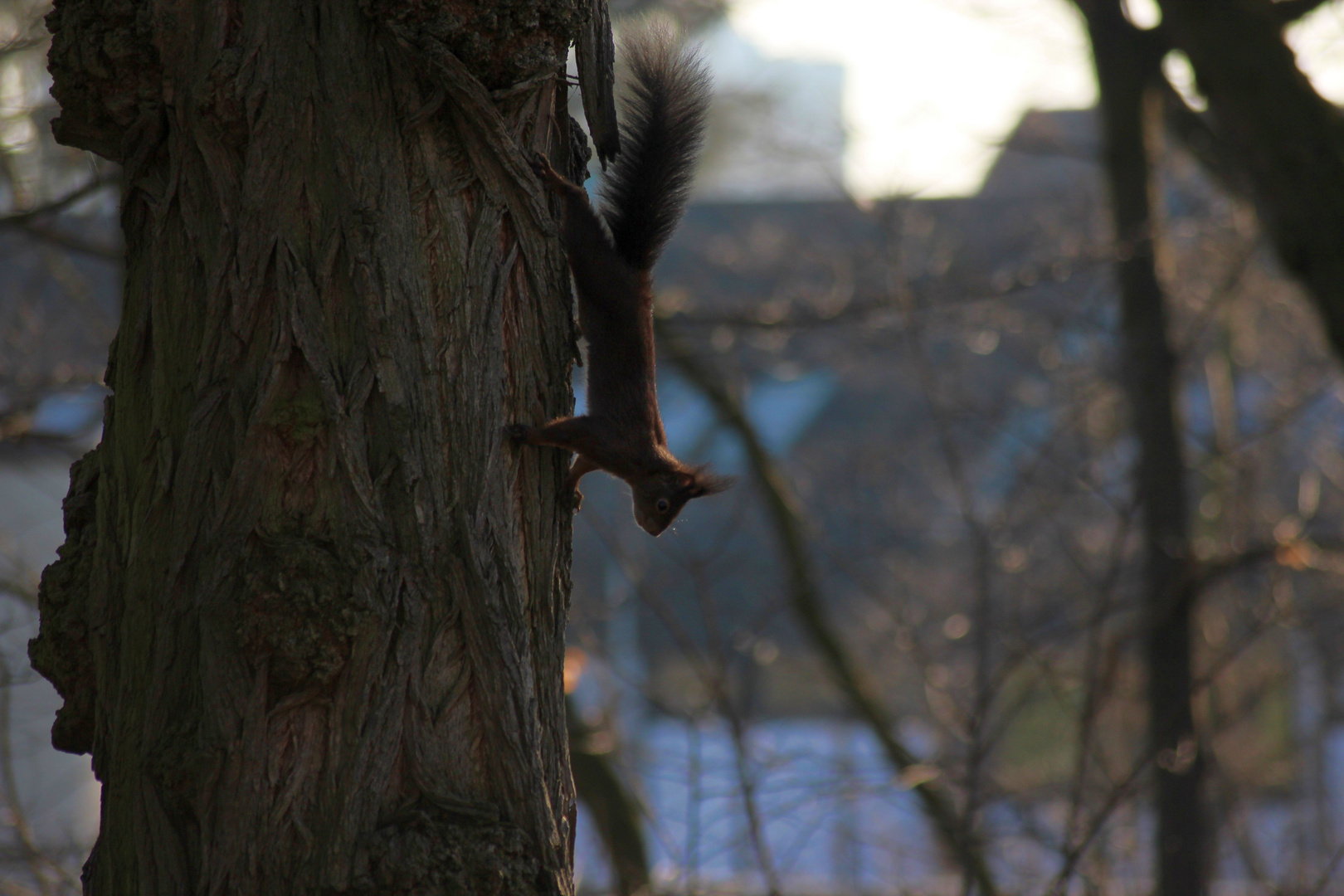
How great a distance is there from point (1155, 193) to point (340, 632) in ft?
22.9

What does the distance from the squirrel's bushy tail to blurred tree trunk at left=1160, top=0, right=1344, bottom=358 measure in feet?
9.94

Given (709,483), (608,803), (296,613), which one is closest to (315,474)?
(296,613)

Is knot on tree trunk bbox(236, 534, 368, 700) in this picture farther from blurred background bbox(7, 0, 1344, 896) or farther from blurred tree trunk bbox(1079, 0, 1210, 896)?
blurred tree trunk bbox(1079, 0, 1210, 896)

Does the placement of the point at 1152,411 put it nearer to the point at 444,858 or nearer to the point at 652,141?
the point at 652,141

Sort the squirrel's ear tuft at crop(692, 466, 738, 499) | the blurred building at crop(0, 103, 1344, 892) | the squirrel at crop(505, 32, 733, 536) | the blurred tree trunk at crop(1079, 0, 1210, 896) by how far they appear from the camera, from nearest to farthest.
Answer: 1. the squirrel at crop(505, 32, 733, 536)
2. the squirrel's ear tuft at crop(692, 466, 738, 499)
3. the blurred building at crop(0, 103, 1344, 892)
4. the blurred tree trunk at crop(1079, 0, 1210, 896)

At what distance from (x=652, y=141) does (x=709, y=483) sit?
893 mm

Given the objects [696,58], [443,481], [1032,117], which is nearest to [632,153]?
[696,58]

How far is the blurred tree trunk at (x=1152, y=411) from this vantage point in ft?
21.5

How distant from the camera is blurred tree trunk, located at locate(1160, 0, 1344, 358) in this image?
177 inches

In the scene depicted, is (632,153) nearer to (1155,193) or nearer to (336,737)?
(336,737)

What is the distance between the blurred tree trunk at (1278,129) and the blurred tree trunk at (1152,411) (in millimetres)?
1563

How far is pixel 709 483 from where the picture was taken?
3.03m

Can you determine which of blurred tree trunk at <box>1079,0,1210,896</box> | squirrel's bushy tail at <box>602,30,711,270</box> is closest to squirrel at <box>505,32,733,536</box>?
squirrel's bushy tail at <box>602,30,711,270</box>

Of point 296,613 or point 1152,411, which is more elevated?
point 1152,411
